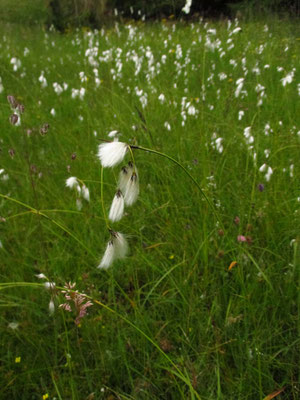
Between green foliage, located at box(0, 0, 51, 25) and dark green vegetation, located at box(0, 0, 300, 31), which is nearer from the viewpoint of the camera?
dark green vegetation, located at box(0, 0, 300, 31)

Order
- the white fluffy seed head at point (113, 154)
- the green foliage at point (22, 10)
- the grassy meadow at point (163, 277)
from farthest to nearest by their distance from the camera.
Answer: the green foliage at point (22, 10), the grassy meadow at point (163, 277), the white fluffy seed head at point (113, 154)

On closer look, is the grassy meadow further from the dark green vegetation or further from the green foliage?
the green foliage

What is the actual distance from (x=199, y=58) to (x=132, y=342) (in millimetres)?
3915

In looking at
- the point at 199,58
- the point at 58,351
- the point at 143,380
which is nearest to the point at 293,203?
the point at 143,380

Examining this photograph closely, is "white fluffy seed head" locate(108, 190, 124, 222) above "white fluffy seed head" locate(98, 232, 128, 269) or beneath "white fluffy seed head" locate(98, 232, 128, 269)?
above

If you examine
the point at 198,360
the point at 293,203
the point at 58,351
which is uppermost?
the point at 293,203

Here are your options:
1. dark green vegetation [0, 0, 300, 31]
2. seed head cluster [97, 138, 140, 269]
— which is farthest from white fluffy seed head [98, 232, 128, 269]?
dark green vegetation [0, 0, 300, 31]

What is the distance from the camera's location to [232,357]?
1.30 metres

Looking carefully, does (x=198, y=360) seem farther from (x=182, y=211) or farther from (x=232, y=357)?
(x=182, y=211)

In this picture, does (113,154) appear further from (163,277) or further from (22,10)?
(22,10)

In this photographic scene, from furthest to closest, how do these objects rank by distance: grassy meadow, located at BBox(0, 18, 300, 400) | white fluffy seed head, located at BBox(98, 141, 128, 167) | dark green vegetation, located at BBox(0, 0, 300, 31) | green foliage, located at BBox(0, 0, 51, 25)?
green foliage, located at BBox(0, 0, 51, 25), dark green vegetation, located at BBox(0, 0, 300, 31), grassy meadow, located at BBox(0, 18, 300, 400), white fluffy seed head, located at BBox(98, 141, 128, 167)

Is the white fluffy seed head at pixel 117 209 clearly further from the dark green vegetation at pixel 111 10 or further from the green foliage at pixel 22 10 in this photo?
the green foliage at pixel 22 10

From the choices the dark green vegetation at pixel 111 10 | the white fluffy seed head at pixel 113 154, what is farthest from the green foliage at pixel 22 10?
the white fluffy seed head at pixel 113 154

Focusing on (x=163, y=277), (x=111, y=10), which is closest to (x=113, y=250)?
(x=163, y=277)
